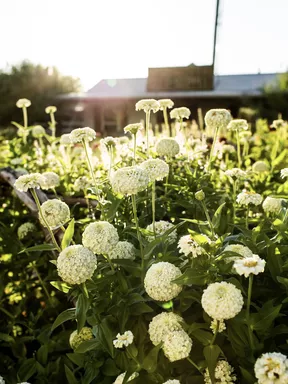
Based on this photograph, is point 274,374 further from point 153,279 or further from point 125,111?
point 125,111

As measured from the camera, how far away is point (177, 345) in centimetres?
119

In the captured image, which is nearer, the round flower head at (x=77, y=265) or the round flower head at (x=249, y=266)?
the round flower head at (x=249, y=266)

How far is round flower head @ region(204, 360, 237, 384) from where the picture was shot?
1.24 metres

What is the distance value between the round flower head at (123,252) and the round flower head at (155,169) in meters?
0.22

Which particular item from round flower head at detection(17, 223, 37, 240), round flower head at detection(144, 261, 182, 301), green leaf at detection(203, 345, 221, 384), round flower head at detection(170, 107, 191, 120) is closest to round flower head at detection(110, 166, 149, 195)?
round flower head at detection(144, 261, 182, 301)

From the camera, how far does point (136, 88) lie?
19188mm

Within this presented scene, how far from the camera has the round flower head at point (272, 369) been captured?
3.37 ft

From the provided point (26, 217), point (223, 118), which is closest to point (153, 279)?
point (223, 118)

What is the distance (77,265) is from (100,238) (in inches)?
4.2

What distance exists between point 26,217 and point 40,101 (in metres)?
18.6

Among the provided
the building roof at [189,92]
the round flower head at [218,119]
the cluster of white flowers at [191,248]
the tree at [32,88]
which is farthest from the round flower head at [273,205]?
the tree at [32,88]

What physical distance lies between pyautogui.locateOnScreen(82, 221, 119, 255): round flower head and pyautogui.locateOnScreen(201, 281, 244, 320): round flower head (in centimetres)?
31

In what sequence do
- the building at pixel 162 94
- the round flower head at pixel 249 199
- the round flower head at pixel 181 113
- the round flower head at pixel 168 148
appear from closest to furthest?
the round flower head at pixel 249 199 → the round flower head at pixel 168 148 → the round flower head at pixel 181 113 → the building at pixel 162 94

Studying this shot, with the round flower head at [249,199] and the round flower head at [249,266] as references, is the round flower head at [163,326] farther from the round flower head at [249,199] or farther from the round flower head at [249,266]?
the round flower head at [249,199]
